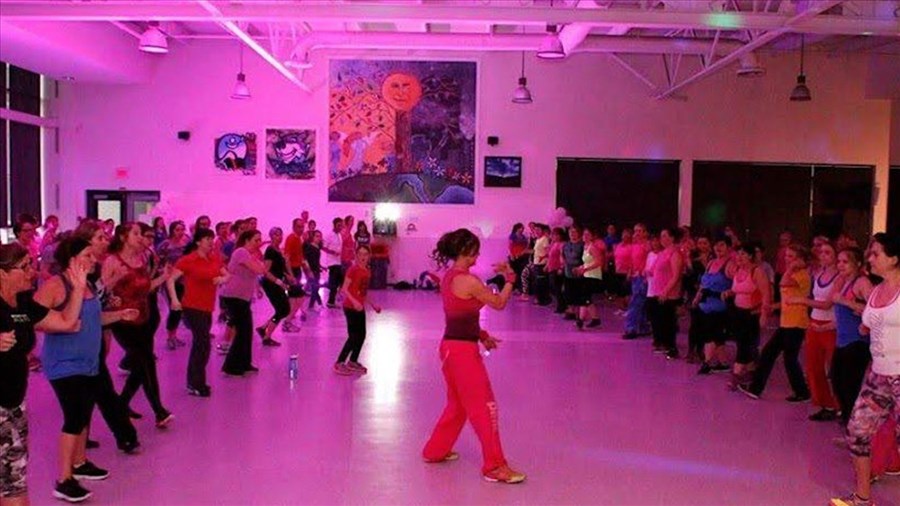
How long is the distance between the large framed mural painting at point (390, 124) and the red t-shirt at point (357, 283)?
9.44 meters

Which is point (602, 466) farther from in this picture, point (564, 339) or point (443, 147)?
point (443, 147)

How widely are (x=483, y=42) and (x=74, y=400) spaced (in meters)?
12.0

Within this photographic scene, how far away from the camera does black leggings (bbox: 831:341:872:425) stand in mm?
5371

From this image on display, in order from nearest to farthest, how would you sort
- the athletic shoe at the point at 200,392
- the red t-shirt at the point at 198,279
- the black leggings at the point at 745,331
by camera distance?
1. the red t-shirt at the point at 198,279
2. the athletic shoe at the point at 200,392
3. the black leggings at the point at 745,331

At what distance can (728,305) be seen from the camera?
26.3 ft

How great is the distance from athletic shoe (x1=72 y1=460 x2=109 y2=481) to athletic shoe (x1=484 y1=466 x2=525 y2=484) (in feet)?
7.02

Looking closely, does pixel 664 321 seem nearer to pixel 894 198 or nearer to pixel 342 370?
pixel 342 370

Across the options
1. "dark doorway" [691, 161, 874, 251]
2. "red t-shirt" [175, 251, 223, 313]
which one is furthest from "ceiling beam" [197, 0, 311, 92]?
"dark doorway" [691, 161, 874, 251]

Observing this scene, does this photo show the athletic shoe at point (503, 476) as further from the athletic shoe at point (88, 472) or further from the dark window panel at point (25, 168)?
the dark window panel at point (25, 168)

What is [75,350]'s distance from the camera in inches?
170

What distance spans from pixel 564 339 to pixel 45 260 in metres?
6.55

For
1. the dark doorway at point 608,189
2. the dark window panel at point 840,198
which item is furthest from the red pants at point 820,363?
the dark window panel at point 840,198

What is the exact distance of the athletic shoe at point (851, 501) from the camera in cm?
443

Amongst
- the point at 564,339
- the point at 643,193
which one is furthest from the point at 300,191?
the point at 564,339
